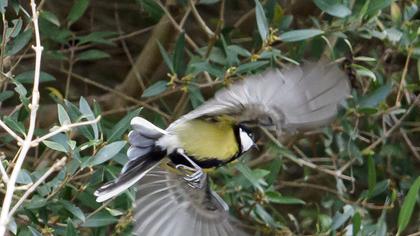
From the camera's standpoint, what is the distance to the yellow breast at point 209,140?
2.15 metres

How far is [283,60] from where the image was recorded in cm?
251

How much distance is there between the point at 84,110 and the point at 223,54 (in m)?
0.54

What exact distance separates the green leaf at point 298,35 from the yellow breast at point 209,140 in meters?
0.30

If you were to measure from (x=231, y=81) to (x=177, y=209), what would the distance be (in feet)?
0.98

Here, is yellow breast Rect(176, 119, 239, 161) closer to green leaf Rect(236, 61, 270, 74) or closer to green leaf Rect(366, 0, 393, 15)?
green leaf Rect(236, 61, 270, 74)

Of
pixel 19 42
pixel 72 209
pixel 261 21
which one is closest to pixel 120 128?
pixel 72 209

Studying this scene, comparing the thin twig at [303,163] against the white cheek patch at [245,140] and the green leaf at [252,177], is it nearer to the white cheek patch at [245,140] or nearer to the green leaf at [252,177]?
the green leaf at [252,177]

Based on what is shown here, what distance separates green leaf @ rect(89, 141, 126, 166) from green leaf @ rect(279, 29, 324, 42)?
566mm

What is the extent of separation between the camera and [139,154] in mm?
2082

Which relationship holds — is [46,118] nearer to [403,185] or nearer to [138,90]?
[138,90]

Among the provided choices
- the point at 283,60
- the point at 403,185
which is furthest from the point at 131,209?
the point at 403,185

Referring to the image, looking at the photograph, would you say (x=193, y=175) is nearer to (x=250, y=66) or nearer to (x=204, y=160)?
(x=204, y=160)

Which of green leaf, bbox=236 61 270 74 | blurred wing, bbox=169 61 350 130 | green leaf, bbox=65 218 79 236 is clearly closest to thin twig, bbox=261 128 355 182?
green leaf, bbox=236 61 270 74

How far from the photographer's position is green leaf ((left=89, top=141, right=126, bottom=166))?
193 centimetres
